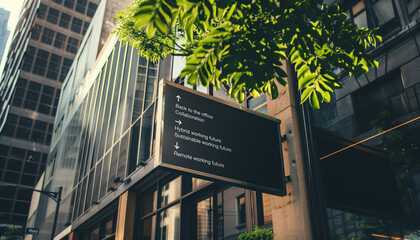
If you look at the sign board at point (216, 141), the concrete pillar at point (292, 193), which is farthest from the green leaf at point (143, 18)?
the concrete pillar at point (292, 193)

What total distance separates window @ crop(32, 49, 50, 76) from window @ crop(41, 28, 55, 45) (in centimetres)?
229

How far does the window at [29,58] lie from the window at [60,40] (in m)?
4.50

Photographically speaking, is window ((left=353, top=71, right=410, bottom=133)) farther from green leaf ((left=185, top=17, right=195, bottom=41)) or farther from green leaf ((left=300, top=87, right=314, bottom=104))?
green leaf ((left=185, top=17, right=195, bottom=41))

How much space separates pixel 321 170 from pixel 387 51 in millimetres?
2417

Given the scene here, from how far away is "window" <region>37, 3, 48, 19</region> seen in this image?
75.2 metres

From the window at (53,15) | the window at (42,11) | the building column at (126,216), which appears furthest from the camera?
the window at (53,15)

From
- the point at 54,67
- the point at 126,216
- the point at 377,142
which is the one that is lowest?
the point at 377,142

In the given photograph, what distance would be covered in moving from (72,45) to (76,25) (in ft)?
15.2

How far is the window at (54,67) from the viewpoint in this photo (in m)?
73.2

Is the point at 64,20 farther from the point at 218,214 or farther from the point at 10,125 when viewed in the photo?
the point at 218,214

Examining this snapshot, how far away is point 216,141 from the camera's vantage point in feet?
21.3

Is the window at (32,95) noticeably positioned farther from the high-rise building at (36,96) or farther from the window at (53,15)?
the window at (53,15)

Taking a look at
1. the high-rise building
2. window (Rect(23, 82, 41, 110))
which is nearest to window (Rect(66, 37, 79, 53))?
the high-rise building

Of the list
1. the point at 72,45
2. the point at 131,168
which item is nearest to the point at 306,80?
the point at 131,168
